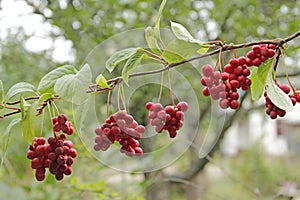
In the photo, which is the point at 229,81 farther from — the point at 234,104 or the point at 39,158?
the point at 39,158

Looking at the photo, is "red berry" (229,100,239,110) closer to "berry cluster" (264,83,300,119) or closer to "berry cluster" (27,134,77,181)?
"berry cluster" (264,83,300,119)

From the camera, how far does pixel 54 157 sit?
1.52 ft

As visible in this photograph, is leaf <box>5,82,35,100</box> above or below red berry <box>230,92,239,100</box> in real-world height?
above

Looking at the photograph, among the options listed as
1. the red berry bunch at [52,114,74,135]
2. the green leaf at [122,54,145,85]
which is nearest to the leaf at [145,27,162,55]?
the green leaf at [122,54,145,85]

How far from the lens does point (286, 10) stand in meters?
1.36

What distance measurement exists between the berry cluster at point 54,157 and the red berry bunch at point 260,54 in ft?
0.71

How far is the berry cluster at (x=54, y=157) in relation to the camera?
0.46 meters

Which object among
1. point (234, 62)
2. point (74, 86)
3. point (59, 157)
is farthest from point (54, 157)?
point (234, 62)

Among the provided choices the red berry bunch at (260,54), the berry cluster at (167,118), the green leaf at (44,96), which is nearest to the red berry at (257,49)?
the red berry bunch at (260,54)

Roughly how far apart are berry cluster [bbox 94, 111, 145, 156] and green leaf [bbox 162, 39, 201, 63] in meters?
0.09

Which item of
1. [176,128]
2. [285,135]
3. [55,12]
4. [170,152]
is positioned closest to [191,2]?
[55,12]

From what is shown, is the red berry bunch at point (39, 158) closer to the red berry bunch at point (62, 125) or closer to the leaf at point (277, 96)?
the red berry bunch at point (62, 125)

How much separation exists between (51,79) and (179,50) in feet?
0.44

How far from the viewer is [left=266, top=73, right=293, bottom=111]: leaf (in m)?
0.41
